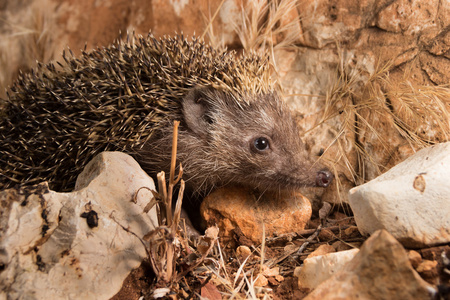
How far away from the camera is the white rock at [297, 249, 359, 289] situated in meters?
2.71

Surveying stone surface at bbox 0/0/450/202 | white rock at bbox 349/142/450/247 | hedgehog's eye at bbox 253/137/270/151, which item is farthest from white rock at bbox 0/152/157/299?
stone surface at bbox 0/0/450/202

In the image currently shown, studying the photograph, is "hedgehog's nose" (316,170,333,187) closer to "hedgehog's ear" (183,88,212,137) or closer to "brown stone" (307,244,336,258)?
"brown stone" (307,244,336,258)

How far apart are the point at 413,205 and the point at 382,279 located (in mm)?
768

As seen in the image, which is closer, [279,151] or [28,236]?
[28,236]

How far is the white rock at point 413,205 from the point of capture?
9.03ft

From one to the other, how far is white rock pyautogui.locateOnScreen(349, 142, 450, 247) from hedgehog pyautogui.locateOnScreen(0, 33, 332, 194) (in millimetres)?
1025

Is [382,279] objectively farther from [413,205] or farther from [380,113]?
[380,113]

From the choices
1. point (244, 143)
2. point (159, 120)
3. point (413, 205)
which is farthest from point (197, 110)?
point (413, 205)

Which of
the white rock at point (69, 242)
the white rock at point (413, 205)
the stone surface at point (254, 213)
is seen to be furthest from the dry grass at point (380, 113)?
the white rock at point (69, 242)

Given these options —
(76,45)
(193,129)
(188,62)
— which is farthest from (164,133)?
(76,45)

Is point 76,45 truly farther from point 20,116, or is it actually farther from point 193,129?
point 193,129

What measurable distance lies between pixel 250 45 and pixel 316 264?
292 cm

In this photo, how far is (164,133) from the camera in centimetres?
398

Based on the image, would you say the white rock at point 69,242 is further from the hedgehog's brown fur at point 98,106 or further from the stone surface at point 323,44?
the stone surface at point 323,44
